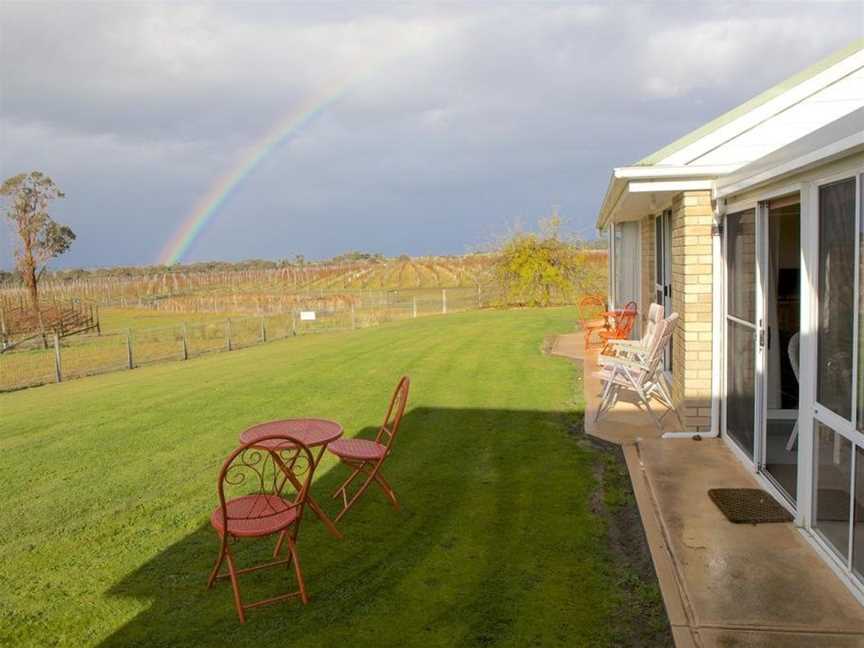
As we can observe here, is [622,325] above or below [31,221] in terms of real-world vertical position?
below

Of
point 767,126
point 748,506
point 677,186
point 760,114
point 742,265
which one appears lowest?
point 748,506

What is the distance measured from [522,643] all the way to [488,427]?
3983 millimetres

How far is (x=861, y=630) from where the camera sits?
3.05m

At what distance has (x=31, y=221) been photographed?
29.3 m

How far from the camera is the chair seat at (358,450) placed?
4.68 metres

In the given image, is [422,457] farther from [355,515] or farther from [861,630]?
[861,630]

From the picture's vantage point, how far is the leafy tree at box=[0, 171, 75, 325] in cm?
2861

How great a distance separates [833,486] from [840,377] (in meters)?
0.62

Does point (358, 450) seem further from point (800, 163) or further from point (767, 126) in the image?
point (767, 126)

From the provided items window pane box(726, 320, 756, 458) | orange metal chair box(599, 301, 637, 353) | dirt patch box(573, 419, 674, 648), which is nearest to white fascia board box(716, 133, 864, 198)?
window pane box(726, 320, 756, 458)

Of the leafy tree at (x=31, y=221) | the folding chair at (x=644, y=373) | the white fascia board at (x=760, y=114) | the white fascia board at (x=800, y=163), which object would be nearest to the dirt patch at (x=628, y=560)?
the folding chair at (x=644, y=373)

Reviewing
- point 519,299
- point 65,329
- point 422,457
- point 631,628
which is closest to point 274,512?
point 631,628

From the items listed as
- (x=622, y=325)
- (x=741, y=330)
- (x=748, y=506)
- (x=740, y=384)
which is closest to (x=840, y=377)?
(x=748, y=506)

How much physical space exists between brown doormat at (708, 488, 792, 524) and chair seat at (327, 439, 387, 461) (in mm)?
2181
